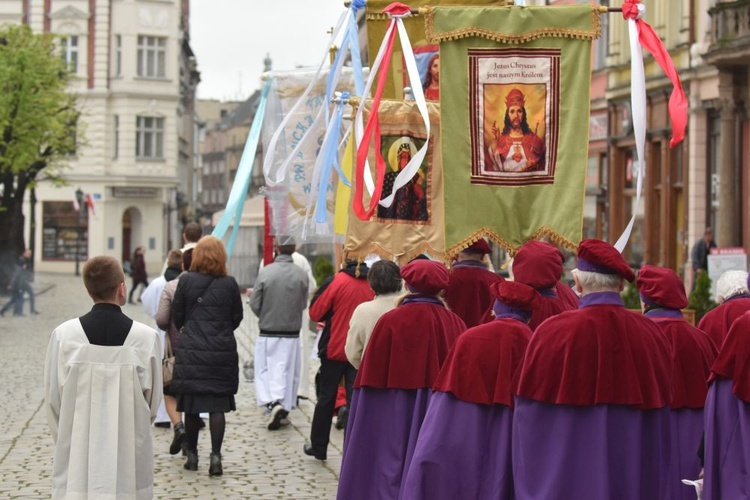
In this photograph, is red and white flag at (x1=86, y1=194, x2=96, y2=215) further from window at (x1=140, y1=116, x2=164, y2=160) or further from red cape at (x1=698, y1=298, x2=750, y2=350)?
red cape at (x1=698, y1=298, x2=750, y2=350)

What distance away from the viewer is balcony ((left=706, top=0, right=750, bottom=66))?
25.1 meters

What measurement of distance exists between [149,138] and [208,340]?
190 feet

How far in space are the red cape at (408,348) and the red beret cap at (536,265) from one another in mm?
774

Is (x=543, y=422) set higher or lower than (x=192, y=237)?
lower

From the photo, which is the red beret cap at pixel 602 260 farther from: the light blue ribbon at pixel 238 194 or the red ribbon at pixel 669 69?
the light blue ribbon at pixel 238 194

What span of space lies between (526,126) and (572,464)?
311 centimetres

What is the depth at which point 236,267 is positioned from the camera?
42219 millimetres

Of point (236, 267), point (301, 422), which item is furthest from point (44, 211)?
point (301, 422)

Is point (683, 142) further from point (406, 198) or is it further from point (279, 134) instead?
point (406, 198)

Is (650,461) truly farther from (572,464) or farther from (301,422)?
(301,422)

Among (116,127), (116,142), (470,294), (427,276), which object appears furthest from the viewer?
(116,127)

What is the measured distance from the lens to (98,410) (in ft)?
23.8

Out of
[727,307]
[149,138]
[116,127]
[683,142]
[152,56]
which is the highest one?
[152,56]

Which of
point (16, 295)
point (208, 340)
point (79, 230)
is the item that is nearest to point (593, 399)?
point (208, 340)
